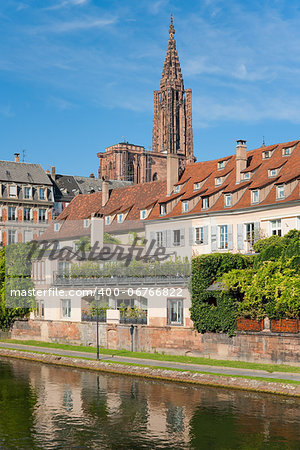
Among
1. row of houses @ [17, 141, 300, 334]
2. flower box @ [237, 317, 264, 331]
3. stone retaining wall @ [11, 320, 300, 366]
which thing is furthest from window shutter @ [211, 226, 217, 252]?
flower box @ [237, 317, 264, 331]

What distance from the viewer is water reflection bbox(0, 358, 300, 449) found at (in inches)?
1088

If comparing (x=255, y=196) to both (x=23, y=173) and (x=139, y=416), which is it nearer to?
(x=139, y=416)

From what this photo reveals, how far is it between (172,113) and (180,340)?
119019 millimetres

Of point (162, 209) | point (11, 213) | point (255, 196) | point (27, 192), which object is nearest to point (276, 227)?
point (255, 196)

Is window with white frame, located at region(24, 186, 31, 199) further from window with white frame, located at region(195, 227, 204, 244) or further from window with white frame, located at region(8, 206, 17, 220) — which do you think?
window with white frame, located at region(195, 227, 204, 244)

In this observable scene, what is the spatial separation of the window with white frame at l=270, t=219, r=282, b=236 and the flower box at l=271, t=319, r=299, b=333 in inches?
513

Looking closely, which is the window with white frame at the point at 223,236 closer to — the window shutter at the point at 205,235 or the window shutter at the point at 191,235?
the window shutter at the point at 205,235

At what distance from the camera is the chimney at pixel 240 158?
62.6m

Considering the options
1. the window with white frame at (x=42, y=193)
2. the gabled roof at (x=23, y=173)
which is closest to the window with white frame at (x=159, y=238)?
the gabled roof at (x=23, y=173)

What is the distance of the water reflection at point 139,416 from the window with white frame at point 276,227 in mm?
20130

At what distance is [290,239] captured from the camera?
50156 millimetres

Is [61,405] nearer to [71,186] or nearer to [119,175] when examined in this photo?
[71,186]

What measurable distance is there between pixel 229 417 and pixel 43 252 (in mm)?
41385

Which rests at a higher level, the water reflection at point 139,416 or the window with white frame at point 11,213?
the window with white frame at point 11,213
